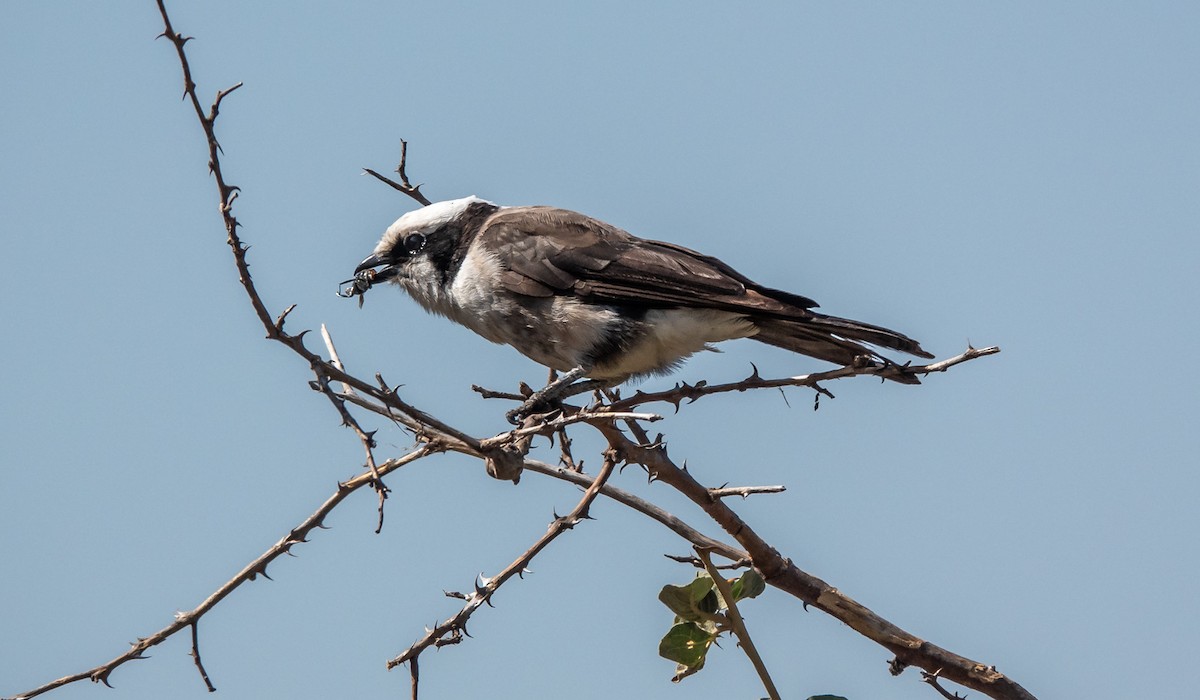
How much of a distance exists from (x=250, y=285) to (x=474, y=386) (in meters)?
1.04

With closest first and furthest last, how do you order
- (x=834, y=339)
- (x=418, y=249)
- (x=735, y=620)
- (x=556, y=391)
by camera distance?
(x=735, y=620)
(x=834, y=339)
(x=556, y=391)
(x=418, y=249)

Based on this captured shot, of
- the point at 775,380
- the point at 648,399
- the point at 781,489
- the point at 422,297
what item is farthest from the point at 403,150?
the point at 781,489

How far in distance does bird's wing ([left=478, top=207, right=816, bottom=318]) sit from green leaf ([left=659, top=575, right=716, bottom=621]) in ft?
6.01

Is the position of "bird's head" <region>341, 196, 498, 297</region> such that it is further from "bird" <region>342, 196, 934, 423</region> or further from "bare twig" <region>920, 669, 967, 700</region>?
"bare twig" <region>920, 669, 967, 700</region>

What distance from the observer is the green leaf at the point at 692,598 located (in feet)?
11.8

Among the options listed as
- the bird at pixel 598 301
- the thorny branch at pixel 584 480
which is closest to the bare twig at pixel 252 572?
the thorny branch at pixel 584 480

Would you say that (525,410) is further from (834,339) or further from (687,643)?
(687,643)

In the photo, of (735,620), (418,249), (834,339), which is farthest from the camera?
(418,249)

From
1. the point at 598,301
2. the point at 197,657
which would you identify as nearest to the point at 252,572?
the point at 197,657

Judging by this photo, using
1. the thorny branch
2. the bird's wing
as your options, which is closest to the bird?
the bird's wing

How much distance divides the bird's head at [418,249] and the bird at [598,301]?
0.05ft

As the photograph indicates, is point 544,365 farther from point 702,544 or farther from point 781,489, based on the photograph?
point 781,489

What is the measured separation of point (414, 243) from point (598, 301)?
123 cm

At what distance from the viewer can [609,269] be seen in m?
5.76
